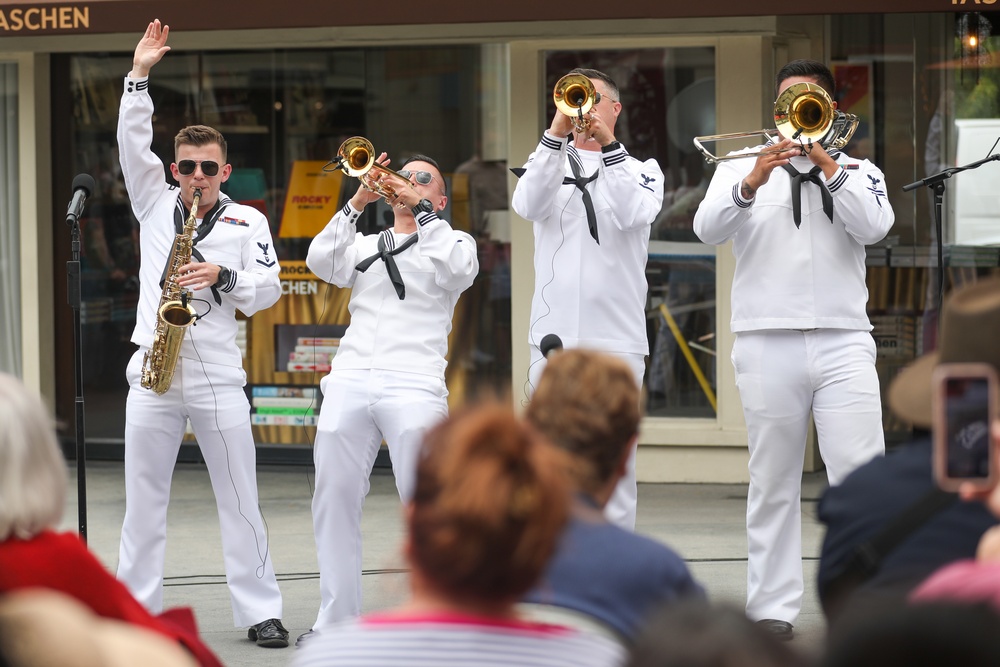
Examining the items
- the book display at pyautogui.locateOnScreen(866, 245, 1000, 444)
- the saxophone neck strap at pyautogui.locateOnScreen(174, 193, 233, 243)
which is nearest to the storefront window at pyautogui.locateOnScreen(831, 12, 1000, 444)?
the book display at pyautogui.locateOnScreen(866, 245, 1000, 444)

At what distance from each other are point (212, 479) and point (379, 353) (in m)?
0.86

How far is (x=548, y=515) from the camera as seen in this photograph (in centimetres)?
206

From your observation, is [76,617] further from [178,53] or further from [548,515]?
[178,53]

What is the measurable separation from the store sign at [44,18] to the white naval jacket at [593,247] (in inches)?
145

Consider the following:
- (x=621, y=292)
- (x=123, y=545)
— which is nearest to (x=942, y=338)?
(x=621, y=292)

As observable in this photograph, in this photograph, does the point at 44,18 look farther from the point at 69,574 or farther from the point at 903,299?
the point at 69,574

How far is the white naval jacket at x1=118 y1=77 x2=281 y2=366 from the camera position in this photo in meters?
5.62

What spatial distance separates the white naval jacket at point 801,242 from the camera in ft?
17.6

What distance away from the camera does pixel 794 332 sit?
543cm

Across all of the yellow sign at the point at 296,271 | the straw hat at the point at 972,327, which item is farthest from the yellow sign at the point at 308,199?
the straw hat at the point at 972,327

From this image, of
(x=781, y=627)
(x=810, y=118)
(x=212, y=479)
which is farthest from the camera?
(x=212, y=479)

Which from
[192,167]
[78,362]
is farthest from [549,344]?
[78,362]

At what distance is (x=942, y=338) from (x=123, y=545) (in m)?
3.80

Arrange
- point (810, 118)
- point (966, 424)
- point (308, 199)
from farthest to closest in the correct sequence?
point (308, 199) < point (810, 118) < point (966, 424)
